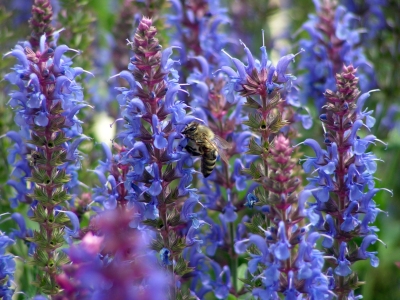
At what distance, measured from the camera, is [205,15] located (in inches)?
189

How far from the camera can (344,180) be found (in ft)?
10.3

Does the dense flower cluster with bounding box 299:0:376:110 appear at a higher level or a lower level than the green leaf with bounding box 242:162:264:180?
higher

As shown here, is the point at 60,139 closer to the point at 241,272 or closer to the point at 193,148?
the point at 193,148

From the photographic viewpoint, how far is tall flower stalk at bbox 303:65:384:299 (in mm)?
3041

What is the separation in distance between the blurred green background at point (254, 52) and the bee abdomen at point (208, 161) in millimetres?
767

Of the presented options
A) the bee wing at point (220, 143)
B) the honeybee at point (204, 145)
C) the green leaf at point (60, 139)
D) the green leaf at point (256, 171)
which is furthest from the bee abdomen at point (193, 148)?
the green leaf at point (60, 139)

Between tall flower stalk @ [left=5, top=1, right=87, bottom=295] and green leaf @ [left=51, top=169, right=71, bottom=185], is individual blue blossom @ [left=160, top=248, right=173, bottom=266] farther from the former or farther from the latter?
green leaf @ [left=51, top=169, right=71, bottom=185]

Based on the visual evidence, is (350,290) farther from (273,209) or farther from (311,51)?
(311,51)

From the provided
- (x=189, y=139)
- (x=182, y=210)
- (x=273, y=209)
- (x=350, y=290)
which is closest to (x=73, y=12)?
(x=189, y=139)

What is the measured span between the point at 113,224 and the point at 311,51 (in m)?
3.55

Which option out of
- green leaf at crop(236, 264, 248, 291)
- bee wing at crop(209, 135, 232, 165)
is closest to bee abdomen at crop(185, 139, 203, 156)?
bee wing at crop(209, 135, 232, 165)

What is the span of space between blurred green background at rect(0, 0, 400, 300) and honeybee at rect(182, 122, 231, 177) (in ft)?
2.28

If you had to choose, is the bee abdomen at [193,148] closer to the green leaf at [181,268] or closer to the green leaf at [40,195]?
the green leaf at [181,268]

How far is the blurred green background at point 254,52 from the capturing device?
15.2 feet
